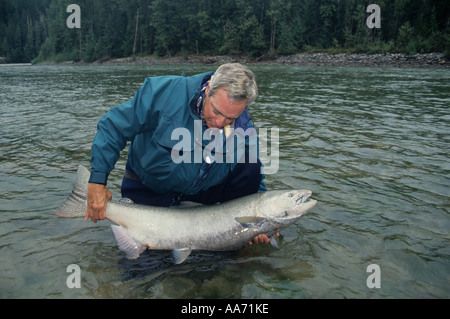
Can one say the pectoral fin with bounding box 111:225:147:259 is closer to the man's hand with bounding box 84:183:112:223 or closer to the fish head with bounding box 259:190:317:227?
the man's hand with bounding box 84:183:112:223

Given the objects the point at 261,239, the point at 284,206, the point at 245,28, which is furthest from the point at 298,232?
the point at 245,28

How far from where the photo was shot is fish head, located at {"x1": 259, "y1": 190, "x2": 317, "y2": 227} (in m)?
3.53

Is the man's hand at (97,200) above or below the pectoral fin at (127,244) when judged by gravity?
above

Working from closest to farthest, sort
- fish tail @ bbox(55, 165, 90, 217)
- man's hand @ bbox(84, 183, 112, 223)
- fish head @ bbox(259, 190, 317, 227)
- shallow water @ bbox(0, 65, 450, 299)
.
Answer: shallow water @ bbox(0, 65, 450, 299) → man's hand @ bbox(84, 183, 112, 223) → fish head @ bbox(259, 190, 317, 227) → fish tail @ bbox(55, 165, 90, 217)

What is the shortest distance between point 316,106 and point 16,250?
11826mm

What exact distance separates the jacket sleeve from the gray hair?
2.13ft

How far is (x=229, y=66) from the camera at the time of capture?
3482 millimetres

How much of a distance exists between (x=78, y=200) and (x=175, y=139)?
1241mm

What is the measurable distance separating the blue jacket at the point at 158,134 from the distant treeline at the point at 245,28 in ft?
154

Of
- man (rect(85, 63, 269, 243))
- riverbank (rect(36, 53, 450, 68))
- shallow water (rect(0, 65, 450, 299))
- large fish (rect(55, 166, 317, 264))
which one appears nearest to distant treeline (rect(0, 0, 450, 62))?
riverbank (rect(36, 53, 450, 68))

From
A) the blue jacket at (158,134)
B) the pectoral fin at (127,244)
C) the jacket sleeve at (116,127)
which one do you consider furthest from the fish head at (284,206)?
the jacket sleeve at (116,127)

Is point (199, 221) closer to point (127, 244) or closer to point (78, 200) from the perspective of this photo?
point (127, 244)

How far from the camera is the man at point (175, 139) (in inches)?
135

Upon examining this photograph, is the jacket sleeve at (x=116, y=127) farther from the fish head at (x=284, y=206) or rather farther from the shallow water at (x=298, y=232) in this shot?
the fish head at (x=284, y=206)
